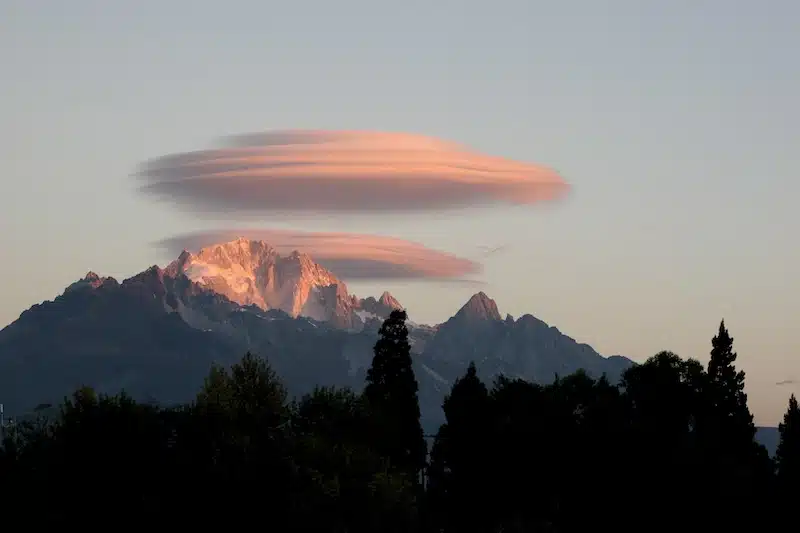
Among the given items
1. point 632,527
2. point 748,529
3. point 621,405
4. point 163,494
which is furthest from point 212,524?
point 621,405

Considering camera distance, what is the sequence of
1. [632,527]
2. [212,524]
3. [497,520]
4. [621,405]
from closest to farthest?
[212,524] → [632,527] → [497,520] → [621,405]

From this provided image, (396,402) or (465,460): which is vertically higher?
(396,402)

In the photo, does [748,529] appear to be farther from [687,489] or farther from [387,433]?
[387,433]

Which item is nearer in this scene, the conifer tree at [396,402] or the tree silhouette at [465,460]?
the tree silhouette at [465,460]

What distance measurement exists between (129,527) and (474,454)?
5460 cm

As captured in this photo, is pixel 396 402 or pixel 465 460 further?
pixel 396 402

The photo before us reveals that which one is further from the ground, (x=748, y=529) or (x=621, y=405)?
(x=621, y=405)

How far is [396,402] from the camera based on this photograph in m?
189

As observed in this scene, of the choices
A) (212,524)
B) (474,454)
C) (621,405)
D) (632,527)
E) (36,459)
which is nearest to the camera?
(212,524)

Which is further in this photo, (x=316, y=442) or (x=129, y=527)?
(x=316, y=442)

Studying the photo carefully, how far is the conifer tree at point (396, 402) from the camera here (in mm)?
183250

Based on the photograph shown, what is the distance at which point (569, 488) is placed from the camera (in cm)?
16038

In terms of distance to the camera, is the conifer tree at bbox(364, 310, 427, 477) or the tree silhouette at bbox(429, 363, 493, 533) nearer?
the tree silhouette at bbox(429, 363, 493, 533)

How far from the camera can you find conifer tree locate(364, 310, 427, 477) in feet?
601
